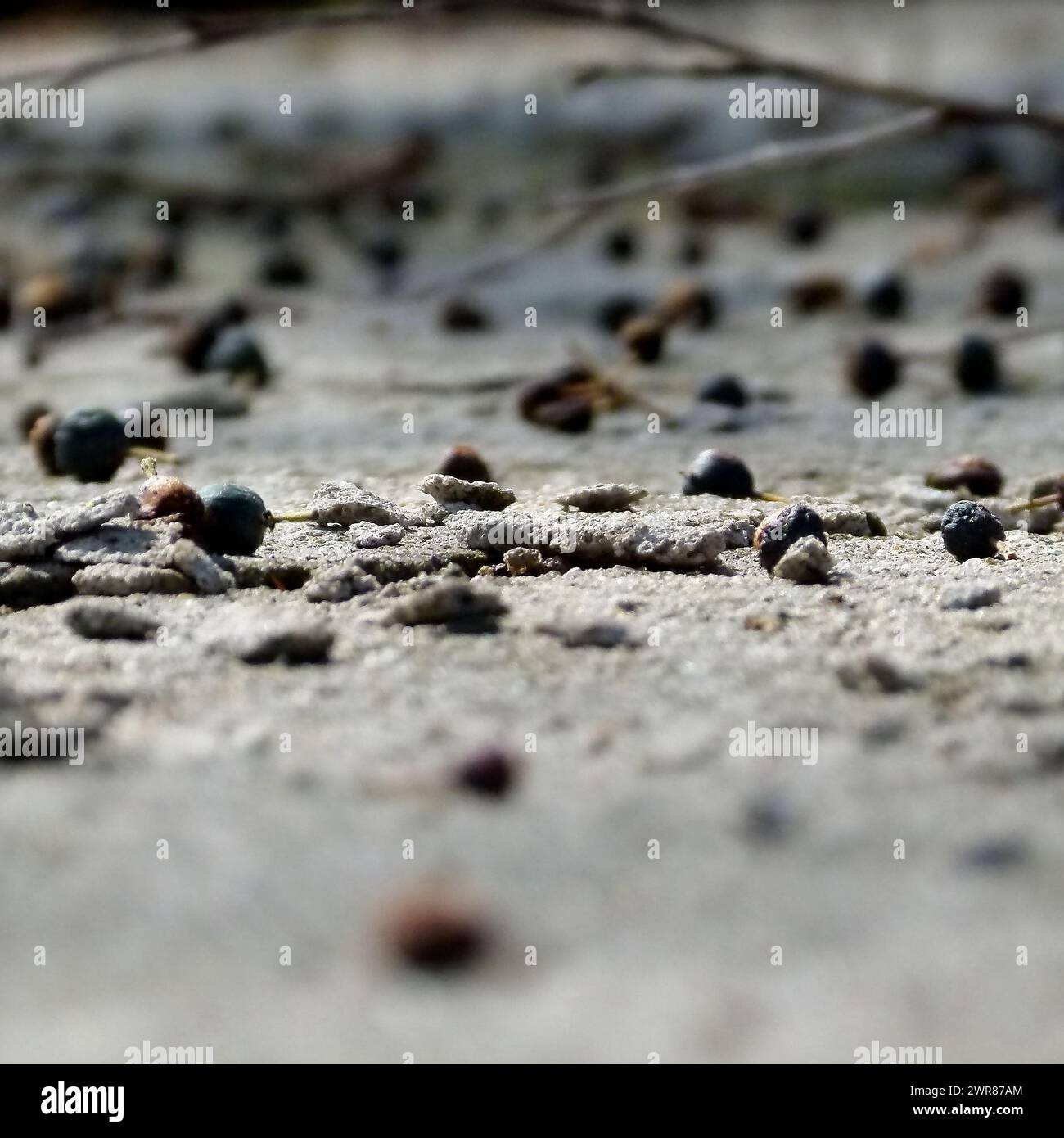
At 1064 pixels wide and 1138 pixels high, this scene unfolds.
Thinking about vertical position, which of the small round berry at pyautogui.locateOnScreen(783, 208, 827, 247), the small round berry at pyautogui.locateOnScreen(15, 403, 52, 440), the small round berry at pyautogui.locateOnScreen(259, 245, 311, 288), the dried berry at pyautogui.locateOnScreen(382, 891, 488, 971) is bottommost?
the dried berry at pyautogui.locateOnScreen(382, 891, 488, 971)

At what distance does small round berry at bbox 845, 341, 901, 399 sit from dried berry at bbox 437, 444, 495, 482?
3.51 feet

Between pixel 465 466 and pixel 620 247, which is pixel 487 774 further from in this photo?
pixel 620 247

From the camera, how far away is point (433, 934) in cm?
91

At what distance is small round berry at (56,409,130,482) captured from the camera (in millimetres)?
2174

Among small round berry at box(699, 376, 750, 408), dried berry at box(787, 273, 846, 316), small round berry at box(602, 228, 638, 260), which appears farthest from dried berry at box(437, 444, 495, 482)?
small round berry at box(602, 228, 638, 260)

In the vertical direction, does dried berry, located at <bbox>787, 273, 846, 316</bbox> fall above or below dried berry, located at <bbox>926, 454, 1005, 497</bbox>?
above

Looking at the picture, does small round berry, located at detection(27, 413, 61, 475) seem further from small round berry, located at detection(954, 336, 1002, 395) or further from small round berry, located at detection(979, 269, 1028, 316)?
small round berry, located at detection(979, 269, 1028, 316)

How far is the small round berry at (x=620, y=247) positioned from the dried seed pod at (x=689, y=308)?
0.91 m

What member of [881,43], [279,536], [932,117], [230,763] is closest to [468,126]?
[881,43]

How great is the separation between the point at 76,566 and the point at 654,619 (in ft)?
2.09

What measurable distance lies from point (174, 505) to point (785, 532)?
70 cm

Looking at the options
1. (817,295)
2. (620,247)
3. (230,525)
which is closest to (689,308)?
(817,295)

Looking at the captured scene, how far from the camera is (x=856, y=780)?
3.63ft
